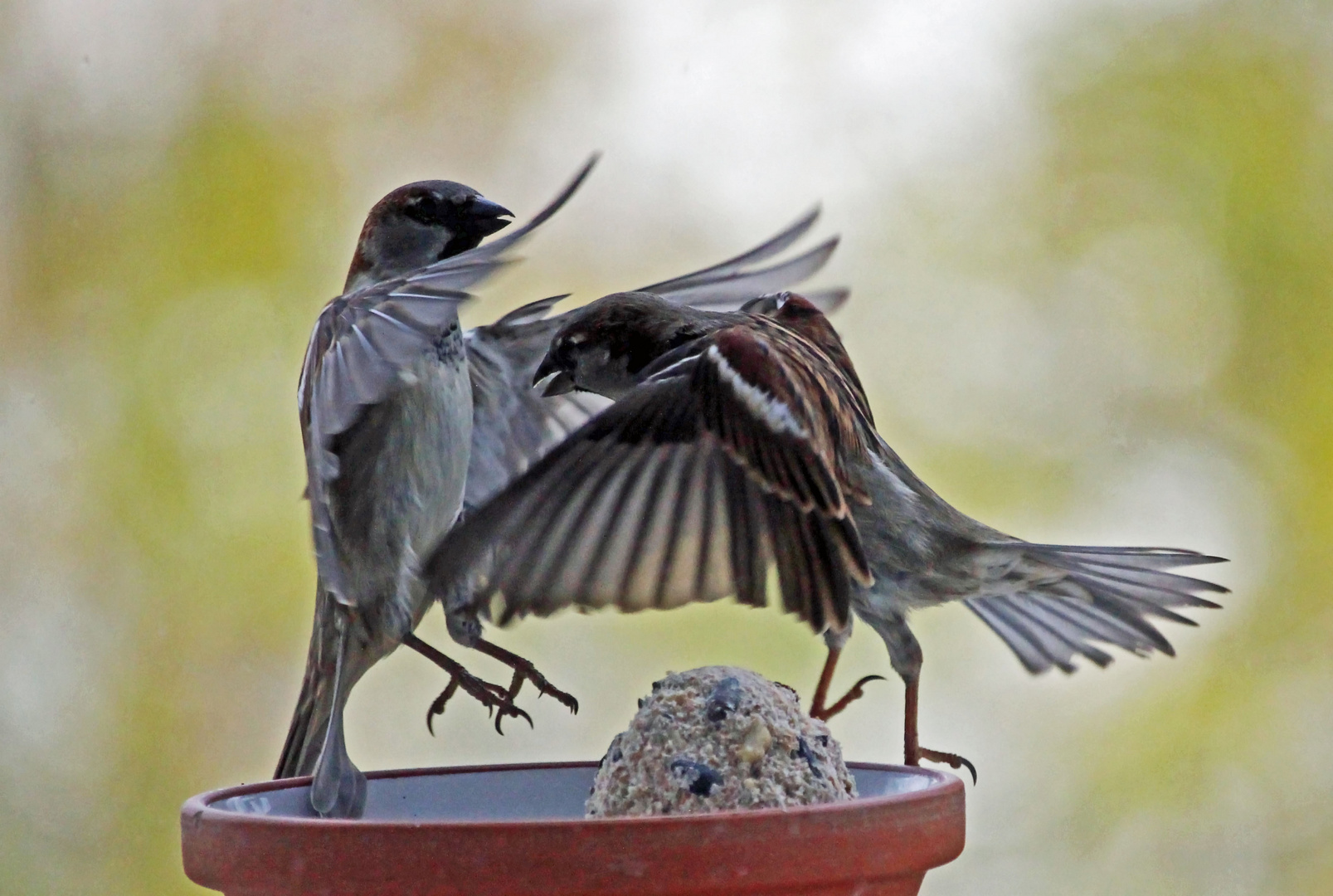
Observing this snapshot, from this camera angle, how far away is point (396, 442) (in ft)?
6.33

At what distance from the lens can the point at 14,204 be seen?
3.29 m

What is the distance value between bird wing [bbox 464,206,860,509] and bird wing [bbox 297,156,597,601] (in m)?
0.31

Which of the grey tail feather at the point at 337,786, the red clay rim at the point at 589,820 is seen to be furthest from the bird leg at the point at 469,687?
the red clay rim at the point at 589,820

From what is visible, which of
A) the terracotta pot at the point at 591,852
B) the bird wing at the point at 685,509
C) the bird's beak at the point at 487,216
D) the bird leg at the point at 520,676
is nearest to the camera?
the terracotta pot at the point at 591,852

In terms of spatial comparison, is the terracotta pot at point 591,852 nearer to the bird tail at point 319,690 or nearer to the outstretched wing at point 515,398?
the bird tail at point 319,690

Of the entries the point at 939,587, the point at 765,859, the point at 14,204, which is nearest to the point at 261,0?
the point at 14,204

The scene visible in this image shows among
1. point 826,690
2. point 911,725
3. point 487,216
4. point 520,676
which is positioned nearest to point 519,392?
point 487,216

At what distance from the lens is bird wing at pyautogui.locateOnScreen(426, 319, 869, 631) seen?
152 centimetres

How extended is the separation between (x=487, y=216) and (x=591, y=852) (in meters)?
1.20

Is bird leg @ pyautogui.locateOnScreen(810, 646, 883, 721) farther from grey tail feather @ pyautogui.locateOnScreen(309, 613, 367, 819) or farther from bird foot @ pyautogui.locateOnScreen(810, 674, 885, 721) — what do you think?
grey tail feather @ pyautogui.locateOnScreen(309, 613, 367, 819)

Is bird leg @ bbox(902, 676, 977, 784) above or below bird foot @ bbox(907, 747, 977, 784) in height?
above

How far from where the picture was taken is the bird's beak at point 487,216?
2.11 meters

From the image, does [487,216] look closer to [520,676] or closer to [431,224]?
[431,224]

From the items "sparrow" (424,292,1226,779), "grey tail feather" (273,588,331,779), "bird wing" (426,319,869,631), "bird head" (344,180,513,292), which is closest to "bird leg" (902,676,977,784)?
"sparrow" (424,292,1226,779)
